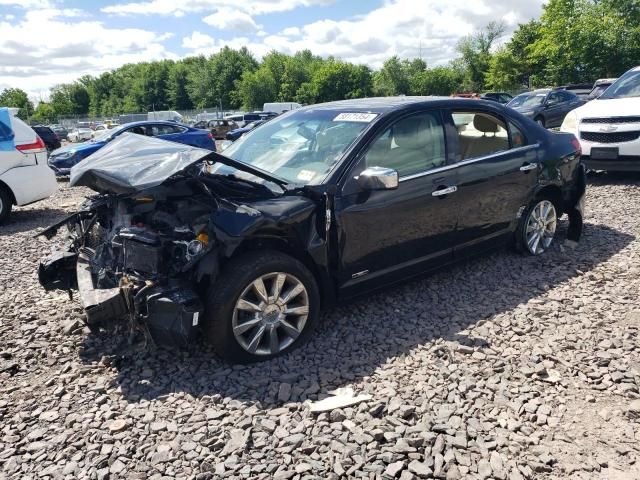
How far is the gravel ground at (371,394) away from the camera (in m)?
2.58

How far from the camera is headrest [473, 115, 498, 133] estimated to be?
4.67 m

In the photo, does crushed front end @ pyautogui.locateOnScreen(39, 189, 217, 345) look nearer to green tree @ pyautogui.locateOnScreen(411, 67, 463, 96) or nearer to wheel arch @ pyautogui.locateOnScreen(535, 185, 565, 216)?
wheel arch @ pyautogui.locateOnScreen(535, 185, 565, 216)

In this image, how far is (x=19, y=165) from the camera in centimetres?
852

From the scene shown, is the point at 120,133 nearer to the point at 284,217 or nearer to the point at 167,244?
the point at 167,244

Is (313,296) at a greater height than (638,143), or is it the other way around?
(638,143)

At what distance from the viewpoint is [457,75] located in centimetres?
7788

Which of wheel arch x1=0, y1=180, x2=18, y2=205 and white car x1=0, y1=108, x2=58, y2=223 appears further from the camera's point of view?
wheel arch x1=0, y1=180, x2=18, y2=205

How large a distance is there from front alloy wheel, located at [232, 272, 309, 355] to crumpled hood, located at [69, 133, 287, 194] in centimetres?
74

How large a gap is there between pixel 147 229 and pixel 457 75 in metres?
81.4

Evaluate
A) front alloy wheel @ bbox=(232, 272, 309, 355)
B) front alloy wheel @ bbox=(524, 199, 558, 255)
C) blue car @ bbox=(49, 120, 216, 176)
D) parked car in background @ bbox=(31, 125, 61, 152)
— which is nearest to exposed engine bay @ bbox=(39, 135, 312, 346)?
front alloy wheel @ bbox=(232, 272, 309, 355)

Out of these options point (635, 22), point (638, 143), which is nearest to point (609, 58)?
point (635, 22)

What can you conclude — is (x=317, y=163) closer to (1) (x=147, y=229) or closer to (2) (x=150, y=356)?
(1) (x=147, y=229)

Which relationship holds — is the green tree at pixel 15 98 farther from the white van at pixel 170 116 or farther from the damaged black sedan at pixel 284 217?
the damaged black sedan at pixel 284 217

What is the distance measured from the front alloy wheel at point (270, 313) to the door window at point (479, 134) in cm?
198
